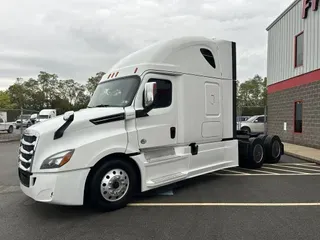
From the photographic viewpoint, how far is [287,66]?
15.4 meters

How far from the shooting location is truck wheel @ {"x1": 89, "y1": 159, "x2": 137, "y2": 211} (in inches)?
178

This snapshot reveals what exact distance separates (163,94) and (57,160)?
2.42 meters

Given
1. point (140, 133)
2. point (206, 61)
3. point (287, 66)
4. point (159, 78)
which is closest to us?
point (140, 133)

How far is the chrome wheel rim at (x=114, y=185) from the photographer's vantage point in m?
4.62

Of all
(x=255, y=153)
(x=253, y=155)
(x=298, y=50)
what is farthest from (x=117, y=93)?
(x=298, y=50)

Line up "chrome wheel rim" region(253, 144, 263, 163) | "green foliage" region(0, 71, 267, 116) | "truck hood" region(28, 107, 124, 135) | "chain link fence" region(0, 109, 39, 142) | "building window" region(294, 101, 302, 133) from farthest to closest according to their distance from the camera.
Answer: "green foliage" region(0, 71, 267, 116)
"chain link fence" region(0, 109, 39, 142)
"building window" region(294, 101, 302, 133)
"chrome wheel rim" region(253, 144, 263, 163)
"truck hood" region(28, 107, 124, 135)

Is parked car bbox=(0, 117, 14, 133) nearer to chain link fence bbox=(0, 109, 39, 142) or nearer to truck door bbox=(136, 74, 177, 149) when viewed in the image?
chain link fence bbox=(0, 109, 39, 142)

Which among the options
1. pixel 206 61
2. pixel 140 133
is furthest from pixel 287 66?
pixel 140 133

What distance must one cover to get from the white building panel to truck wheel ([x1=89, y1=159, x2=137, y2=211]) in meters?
11.0

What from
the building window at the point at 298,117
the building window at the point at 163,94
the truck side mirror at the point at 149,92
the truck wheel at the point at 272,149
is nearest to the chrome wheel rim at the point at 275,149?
the truck wheel at the point at 272,149

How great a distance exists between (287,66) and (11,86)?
80070 mm

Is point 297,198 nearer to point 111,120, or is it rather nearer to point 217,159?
point 217,159

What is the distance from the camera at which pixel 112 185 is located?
15.4 ft

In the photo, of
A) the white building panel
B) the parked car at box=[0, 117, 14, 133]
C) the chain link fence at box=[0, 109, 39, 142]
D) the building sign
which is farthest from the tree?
the building sign
